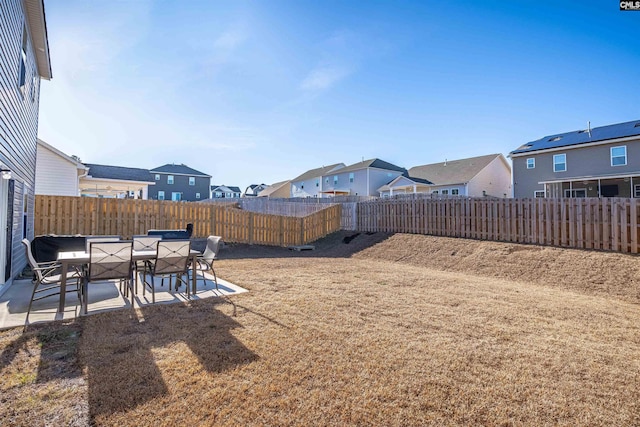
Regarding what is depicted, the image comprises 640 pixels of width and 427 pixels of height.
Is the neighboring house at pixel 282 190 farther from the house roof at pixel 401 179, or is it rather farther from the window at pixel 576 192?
the window at pixel 576 192

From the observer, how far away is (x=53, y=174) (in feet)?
46.3

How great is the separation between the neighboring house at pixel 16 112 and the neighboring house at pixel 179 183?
32.1 m

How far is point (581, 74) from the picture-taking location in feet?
39.9

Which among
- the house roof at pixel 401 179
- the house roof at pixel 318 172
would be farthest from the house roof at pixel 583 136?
the house roof at pixel 318 172

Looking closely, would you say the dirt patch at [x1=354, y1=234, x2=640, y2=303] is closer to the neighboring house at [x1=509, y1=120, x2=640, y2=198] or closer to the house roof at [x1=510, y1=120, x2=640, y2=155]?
the neighboring house at [x1=509, y1=120, x2=640, y2=198]

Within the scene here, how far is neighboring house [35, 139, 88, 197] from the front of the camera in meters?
13.8

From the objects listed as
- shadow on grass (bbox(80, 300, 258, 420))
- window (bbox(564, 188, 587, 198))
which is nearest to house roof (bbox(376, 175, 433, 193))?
window (bbox(564, 188, 587, 198))

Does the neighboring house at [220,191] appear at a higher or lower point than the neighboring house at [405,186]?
higher

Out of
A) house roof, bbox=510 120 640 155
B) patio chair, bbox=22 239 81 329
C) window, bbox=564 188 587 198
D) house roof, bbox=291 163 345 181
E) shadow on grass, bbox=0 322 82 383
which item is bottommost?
shadow on grass, bbox=0 322 82 383

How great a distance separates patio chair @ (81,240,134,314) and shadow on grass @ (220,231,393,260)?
6.10 m

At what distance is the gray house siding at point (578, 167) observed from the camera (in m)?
17.6

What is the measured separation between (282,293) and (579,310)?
5112mm

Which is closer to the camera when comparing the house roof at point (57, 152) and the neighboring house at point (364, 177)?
the house roof at point (57, 152)

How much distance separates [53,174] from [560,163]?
2881 cm
